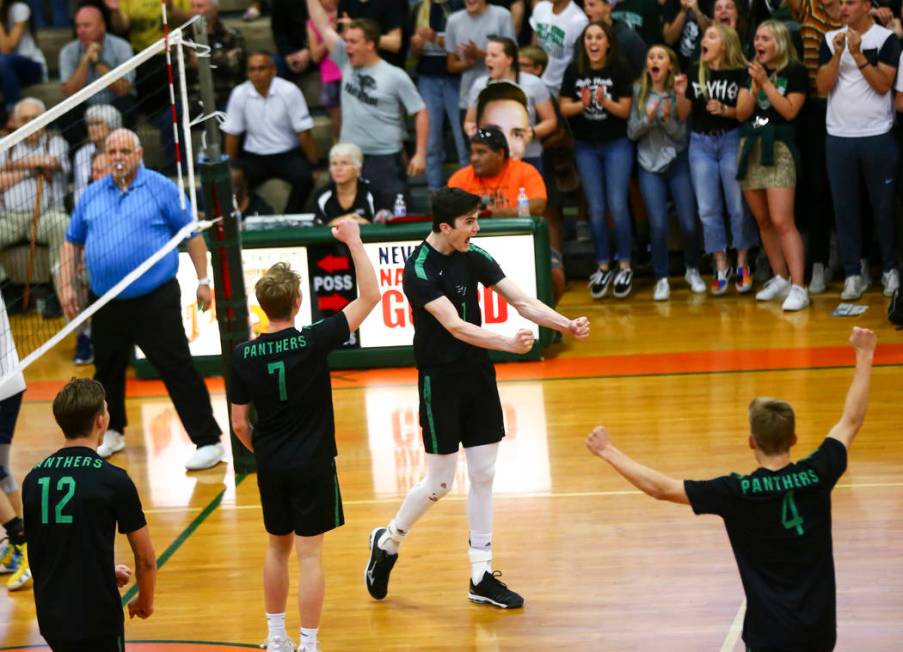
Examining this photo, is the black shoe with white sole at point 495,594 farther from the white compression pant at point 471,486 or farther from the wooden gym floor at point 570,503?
the white compression pant at point 471,486

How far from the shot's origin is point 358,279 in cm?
641

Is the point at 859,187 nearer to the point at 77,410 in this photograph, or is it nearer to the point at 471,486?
the point at 471,486

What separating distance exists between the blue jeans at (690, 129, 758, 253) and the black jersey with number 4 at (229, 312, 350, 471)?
7431mm

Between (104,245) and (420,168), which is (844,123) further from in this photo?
(104,245)

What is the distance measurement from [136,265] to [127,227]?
27cm

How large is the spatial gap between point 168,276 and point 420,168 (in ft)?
14.0

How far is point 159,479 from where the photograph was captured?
956cm

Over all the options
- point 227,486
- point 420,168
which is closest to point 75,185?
point 420,168

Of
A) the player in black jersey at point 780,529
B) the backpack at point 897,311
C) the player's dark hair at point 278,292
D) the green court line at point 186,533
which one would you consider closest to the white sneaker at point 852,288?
the backpack at point 897,311

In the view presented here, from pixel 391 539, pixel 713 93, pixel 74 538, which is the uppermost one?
pixel 713 93

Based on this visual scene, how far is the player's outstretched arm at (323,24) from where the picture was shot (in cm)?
1352

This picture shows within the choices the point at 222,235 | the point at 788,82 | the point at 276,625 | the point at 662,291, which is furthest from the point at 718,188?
the point at 276,625

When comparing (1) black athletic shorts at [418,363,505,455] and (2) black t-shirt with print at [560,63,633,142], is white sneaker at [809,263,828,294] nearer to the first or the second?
(2) black t-shirt with print at [560,63,633,142]

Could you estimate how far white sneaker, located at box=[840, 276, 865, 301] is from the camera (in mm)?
12602
